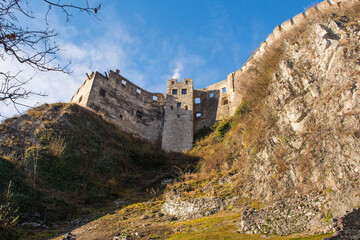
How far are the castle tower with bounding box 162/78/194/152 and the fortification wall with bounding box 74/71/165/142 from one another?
213 cm

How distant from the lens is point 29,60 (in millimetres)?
3570

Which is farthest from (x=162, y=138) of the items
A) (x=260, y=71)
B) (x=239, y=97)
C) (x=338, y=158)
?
(x=338, y=158)

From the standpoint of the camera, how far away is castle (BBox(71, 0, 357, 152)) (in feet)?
81.9

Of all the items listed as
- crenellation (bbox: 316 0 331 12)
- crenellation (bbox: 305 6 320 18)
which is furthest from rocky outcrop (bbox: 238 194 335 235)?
crenellation (bbox: 305 6 320 18)

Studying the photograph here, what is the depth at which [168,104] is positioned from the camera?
28.7 meters

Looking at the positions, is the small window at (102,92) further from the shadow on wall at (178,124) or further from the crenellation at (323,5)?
the crenellation at (323,5)

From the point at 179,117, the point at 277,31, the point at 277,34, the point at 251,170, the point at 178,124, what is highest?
the point at 277,31

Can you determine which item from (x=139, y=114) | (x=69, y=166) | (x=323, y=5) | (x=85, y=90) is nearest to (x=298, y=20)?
(x=323, y=5)

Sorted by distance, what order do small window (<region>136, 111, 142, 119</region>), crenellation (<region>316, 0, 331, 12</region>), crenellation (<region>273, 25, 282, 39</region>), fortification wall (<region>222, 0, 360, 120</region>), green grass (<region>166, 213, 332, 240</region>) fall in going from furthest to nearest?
small window (<region>136, 111, 142, 119</region>) < crenellation (<region>273, 25, 282, 39</region>) < crenellation (<region>316, 0, 331, 12</region>) < fortification wall (<region>222, 0, 360, 120</region>) < green grass (<region>166, 213, 332, 240</region>)

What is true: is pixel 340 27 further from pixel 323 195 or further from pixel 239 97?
pixel 239 97

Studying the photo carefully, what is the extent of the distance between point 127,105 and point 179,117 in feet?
19.7

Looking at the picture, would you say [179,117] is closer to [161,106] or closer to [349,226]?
[161,106]

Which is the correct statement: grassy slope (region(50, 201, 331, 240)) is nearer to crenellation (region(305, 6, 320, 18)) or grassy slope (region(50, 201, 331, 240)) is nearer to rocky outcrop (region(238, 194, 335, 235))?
rocky outcrop (region(238, 194, 335, 235))

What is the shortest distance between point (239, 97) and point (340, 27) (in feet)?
45.8
